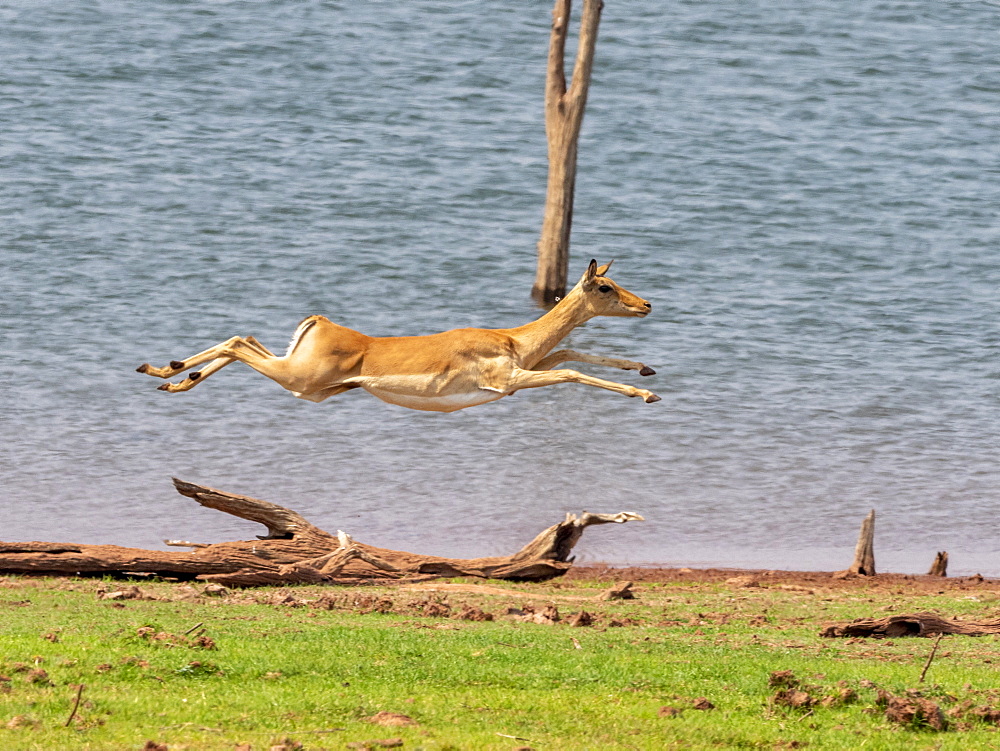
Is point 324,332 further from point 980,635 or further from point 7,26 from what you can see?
point 7,26

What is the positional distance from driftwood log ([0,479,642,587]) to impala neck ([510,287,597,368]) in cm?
299

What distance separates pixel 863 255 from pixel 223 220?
13.3 meters

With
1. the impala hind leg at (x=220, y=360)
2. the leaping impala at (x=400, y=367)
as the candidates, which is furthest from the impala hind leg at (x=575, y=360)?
the impala hind leg at (x=220, y=360)

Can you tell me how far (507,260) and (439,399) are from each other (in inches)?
693

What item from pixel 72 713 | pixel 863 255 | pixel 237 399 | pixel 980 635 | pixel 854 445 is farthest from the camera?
pixel 863 255

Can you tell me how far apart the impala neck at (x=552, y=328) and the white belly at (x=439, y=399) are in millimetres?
499

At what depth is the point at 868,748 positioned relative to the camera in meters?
8.05

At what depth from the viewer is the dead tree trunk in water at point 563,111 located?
20.7 m

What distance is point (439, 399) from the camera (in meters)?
9.94

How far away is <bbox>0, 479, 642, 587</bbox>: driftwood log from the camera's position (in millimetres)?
13195

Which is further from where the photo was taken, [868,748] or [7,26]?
[7,26]

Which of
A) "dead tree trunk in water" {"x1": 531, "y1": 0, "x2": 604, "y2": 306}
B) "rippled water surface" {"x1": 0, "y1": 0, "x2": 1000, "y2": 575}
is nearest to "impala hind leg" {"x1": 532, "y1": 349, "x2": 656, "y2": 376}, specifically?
"rippled water surface" {"x1": 0, "y1": 0, "x2": 1000, "y2": 575}

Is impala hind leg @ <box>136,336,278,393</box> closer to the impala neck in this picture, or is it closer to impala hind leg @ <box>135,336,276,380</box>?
impala hind leg @ <box>135,336,276,380</box>

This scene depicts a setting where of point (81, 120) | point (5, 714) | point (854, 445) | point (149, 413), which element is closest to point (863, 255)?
point (854, 445)
